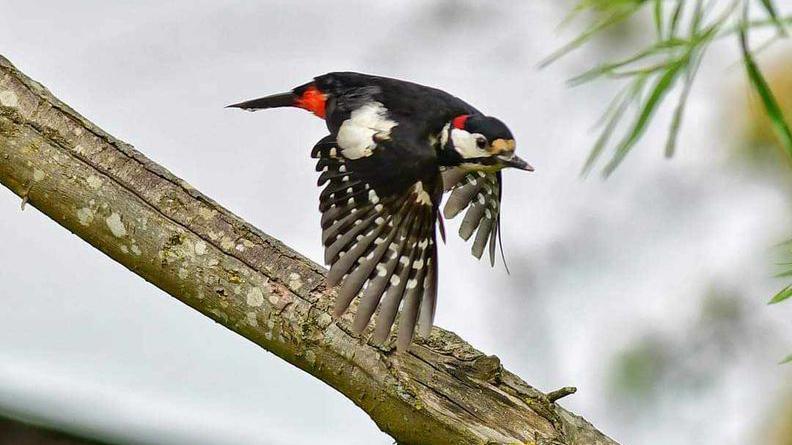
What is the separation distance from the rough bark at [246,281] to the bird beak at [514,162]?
41 cm

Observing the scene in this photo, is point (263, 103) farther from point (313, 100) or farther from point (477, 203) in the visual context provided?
point (477, 203)

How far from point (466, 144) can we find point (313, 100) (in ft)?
1.47

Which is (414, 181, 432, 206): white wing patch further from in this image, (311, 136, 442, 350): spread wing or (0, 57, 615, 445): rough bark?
(0, 57, 615, 445): rough bark

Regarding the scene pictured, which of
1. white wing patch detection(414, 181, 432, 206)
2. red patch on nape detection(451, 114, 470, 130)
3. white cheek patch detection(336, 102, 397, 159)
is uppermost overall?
red patch on nape detection(451, 114, 470, 130)

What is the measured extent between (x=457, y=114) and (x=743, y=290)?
1.35 meters

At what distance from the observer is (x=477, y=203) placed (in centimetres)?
265

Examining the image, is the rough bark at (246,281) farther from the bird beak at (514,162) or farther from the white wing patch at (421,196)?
the bird beak at (514,162)

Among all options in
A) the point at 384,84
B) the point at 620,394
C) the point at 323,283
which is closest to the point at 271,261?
the point at 323,283

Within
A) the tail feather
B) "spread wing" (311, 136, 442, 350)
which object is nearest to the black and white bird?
"spread wing" (311, 136, 442, 350)

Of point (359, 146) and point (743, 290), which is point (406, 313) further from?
point (743, 290)

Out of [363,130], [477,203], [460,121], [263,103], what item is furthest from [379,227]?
[263,103]

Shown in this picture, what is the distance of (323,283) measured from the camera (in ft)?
7.03

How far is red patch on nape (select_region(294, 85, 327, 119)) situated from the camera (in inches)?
102

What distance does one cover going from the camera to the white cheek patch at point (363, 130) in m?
2.28
